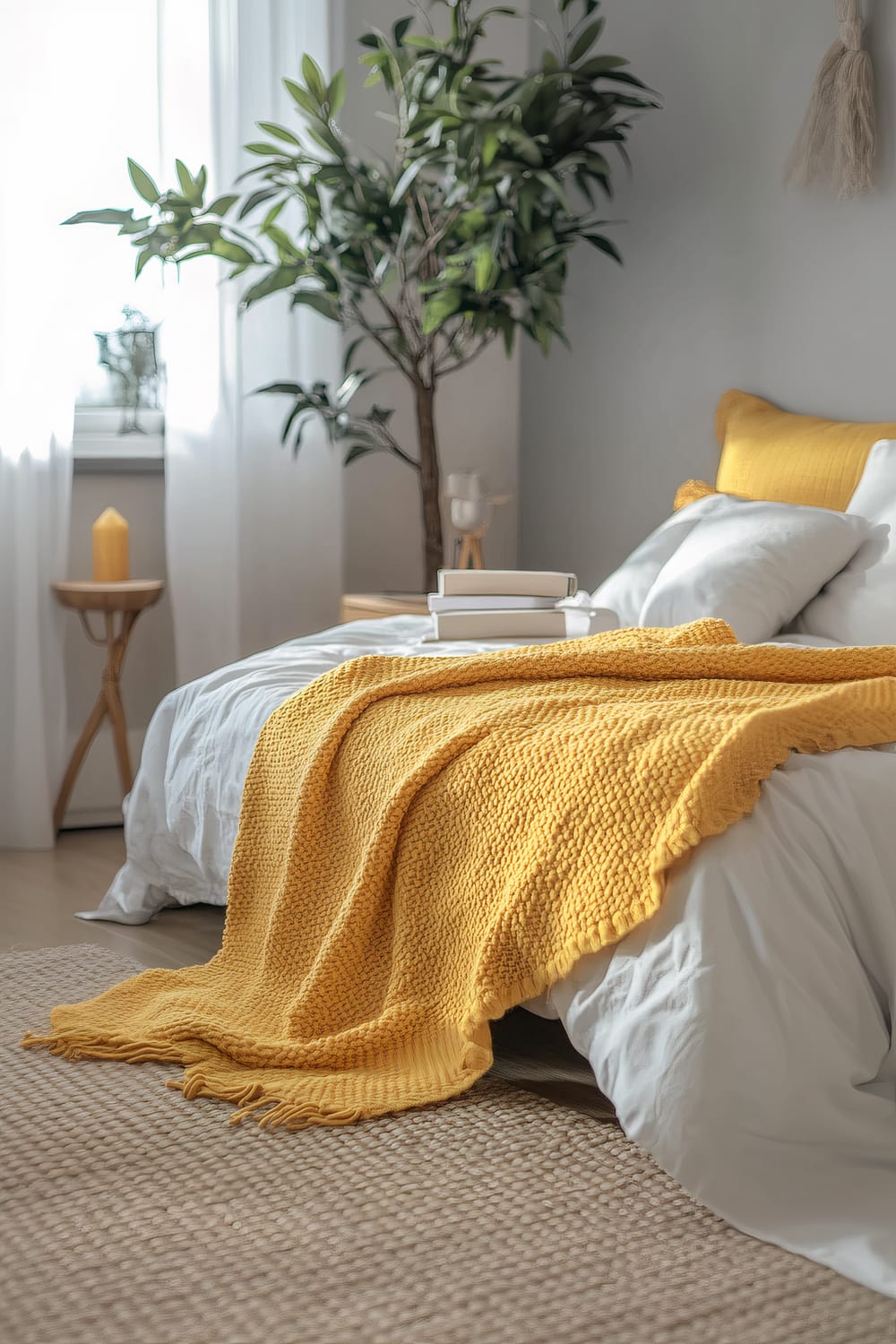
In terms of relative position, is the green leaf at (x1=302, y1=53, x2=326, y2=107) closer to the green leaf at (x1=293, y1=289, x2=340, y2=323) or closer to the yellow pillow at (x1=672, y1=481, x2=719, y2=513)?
the green leaf at (x1=293, y1=289, x2=340, y2=323)

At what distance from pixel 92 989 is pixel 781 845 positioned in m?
1.25

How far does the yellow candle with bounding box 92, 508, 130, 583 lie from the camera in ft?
11.8

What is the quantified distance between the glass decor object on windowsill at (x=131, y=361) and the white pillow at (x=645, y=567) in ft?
5.07

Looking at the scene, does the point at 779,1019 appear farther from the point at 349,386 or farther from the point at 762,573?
the point at 349,386

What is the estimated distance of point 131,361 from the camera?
152 inches

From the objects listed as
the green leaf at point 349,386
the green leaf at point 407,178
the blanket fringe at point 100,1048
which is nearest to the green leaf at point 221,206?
the green leaf at point 407,178

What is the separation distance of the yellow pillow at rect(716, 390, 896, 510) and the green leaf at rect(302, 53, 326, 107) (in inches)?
47.6

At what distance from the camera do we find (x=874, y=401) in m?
3.09

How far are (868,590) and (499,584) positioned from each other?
68 cm

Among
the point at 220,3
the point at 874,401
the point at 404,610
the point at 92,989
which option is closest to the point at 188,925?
the point at 92,989

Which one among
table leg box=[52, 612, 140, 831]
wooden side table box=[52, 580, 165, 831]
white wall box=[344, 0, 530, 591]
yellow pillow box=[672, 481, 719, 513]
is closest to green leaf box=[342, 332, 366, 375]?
white wall box=[344, 0, 530, 591]

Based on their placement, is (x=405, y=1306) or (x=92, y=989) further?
(x=92, y=989)

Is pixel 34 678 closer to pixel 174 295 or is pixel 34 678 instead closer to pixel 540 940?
pixel 174 295

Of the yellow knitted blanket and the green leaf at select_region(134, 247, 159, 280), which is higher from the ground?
the green leaf at select_region(134, 247, 159, 280)
